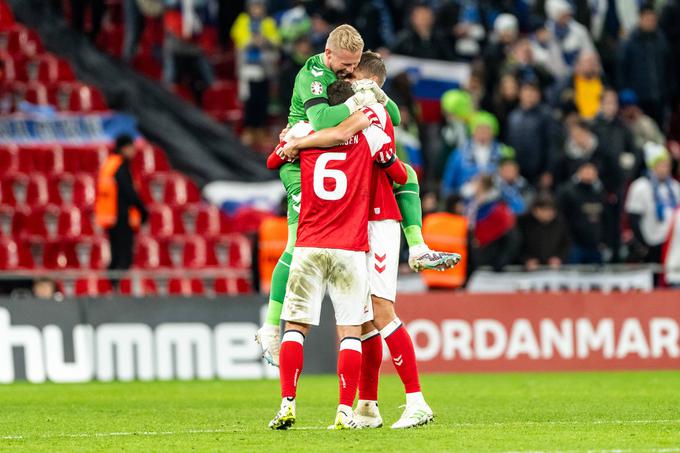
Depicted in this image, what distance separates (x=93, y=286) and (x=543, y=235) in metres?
5.39

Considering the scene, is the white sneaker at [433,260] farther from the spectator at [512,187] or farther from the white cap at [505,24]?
the white cap at [505,24]

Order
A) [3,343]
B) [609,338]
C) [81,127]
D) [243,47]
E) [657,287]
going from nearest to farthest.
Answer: [3,343] → [609,338] → [657,287] → [81,127] → [243,47]

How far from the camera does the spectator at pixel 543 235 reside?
19.8 metres

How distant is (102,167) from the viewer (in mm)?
20703

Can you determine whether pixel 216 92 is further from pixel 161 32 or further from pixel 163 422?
pixel 163 422

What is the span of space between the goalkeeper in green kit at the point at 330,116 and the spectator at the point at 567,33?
13.2 metres

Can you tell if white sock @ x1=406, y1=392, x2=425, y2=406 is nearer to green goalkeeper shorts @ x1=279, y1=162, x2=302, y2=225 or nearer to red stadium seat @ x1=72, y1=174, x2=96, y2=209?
green goalkeeper shorts @ x1=279, y1=162, x2=302, y2=225

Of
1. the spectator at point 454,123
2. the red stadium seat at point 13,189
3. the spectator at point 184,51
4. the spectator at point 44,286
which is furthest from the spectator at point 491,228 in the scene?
the spectator at point 184,51

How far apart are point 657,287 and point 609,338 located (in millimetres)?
1518

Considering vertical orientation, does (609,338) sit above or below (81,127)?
below

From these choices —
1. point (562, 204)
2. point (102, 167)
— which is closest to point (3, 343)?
point (102, 167)

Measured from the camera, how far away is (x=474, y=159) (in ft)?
69.6

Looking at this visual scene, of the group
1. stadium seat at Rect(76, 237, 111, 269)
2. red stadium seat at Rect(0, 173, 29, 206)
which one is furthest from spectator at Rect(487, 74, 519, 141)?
red stadium seat at Rect(0, 173, 29, 206)

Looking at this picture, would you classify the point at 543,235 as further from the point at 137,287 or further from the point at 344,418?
the point at 344,418
